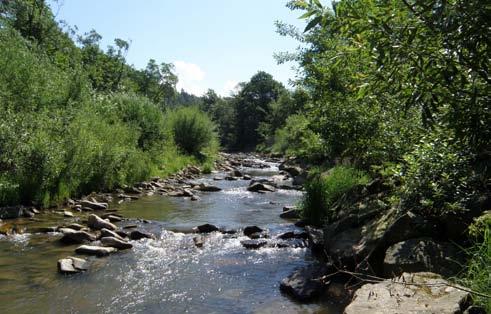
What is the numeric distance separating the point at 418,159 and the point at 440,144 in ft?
1.46

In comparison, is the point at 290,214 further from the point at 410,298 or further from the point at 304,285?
the point at 410,298

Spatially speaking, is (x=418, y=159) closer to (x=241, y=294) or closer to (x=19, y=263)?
(x=241, y=294)

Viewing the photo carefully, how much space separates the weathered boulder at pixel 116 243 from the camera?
10830 mm

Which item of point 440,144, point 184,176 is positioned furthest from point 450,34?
point 184,176

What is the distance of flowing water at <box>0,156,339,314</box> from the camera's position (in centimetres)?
737

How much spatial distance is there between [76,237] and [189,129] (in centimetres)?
2593

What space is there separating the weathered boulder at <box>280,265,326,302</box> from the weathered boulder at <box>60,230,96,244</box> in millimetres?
5650

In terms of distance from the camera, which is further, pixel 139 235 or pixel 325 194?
pixel 325 194

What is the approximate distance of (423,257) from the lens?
646cm

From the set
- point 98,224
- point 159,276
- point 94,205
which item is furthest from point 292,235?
point 94,205

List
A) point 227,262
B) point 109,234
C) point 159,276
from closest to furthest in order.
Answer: point 159,276 < point 227,262 < point 109,234

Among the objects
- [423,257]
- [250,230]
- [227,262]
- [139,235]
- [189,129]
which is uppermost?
[189,129]

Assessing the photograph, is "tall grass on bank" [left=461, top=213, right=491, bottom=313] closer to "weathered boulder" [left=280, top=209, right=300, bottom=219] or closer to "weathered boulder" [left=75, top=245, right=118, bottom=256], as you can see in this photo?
"weathered boulder" [left=75, top=245, right=118, bottom=256]

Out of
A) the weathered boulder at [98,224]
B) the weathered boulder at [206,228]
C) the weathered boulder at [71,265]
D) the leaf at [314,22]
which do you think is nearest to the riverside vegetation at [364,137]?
the leaf at [314,22]
